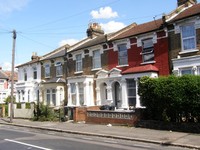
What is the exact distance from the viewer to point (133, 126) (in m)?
17.2

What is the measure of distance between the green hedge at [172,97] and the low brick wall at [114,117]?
114 cm

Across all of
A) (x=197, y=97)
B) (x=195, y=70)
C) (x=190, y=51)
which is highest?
(x=190, y=51)

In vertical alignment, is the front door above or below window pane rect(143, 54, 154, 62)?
below

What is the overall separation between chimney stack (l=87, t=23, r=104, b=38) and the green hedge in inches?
649

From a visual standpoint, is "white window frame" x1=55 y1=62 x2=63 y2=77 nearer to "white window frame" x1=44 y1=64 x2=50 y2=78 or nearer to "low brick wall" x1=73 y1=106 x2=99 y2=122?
"white window frame" x1=44 y1=64 x2=50 y2=78

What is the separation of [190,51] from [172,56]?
Result: 1535 millimetres

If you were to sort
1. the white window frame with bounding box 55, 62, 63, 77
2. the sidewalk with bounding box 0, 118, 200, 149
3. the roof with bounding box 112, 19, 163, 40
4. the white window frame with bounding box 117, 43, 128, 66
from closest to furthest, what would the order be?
the sidewalk with bounding box 0, 118, 200, 149 < the roof with bounding box 112, 19, 163, 40 < the white window frame with bounding box 117, 43, 128, 66 < the white window frame with bounding box 55, 62, 63, 77

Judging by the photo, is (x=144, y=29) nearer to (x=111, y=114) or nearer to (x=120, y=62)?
(x=120, y=62)

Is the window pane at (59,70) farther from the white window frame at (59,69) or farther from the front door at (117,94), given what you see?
the front door at (117,94)

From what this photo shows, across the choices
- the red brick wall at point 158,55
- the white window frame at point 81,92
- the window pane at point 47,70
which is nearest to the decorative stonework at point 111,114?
the red brick wall at point 158,55


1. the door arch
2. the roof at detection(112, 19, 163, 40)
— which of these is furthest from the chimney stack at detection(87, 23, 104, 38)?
the door arch

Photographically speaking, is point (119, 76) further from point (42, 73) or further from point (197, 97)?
point (42, 73)

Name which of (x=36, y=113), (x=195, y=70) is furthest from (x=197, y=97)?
(x=36, y=113)

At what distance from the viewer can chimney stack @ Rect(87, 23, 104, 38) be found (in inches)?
1251
